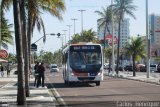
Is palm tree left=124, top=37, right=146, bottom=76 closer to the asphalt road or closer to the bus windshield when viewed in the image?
the bus windshield

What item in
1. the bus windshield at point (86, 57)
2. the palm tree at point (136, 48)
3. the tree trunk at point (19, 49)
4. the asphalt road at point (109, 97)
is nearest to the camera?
the tree trunk at point (19, 49)

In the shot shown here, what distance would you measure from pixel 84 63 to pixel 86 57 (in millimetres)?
550

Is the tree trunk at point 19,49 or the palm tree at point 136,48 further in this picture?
the palm tree at point 136,48

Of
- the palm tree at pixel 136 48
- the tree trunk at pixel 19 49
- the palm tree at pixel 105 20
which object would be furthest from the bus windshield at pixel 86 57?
the palm tree at pixel 105 20

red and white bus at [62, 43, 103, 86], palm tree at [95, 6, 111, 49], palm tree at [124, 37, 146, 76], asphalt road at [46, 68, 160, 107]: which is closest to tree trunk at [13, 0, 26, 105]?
asphalt road at [46, 68, 160, 107]

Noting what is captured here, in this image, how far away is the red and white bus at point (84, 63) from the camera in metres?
36.1

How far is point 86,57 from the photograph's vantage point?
36.3 meters

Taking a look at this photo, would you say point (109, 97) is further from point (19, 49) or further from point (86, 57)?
point (86, 57)

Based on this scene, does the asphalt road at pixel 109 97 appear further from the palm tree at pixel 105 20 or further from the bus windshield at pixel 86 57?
the palm tree at pixel 105 20

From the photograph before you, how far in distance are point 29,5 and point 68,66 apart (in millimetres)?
14161

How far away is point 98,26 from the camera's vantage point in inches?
3558

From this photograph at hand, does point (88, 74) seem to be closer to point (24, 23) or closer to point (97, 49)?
point (97, 49)

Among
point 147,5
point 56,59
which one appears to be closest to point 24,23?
point 147,5

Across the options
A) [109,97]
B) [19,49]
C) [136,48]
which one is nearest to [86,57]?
[109,97]
